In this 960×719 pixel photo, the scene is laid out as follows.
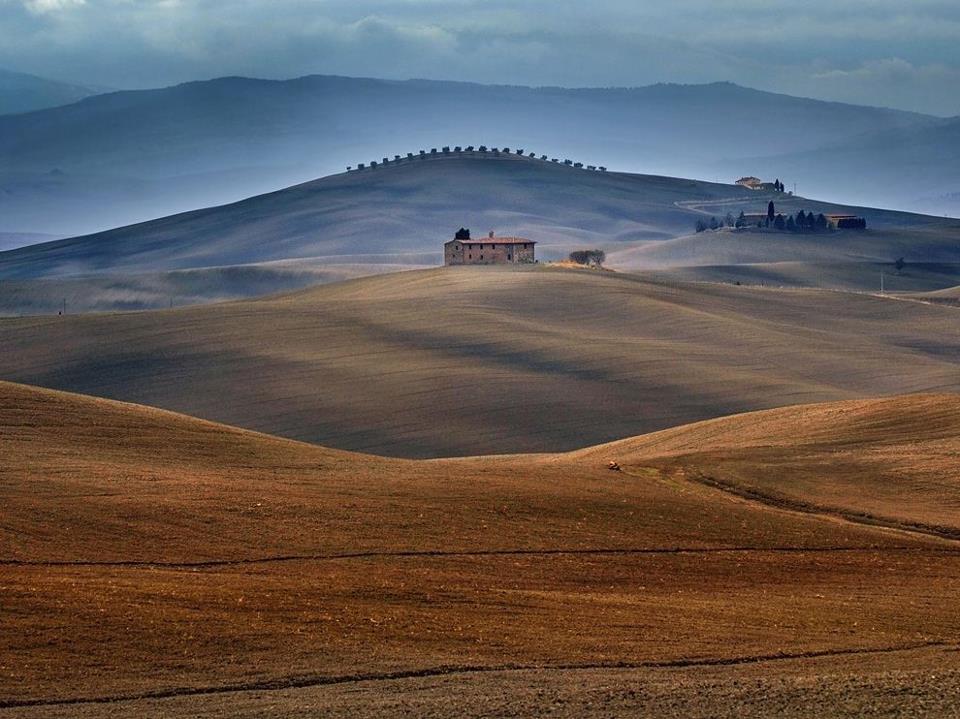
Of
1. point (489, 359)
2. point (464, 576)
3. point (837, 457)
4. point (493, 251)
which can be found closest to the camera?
point (464, 576)

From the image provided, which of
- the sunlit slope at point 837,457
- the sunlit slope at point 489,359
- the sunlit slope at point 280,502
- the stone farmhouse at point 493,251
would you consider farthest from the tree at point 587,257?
the sunlit slope at point 280,502

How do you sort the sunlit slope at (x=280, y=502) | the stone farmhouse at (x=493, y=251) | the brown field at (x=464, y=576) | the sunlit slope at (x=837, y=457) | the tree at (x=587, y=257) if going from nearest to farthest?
the brown field at (x=464, y=576), the sunlit slope at (x=280, y=502), the sunlit slope at (x=837, y=457), the stone farmhouse at (x=493, y=251), the tree at (x=587, y=257)

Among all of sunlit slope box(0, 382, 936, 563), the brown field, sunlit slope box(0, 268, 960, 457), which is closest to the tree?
sunlit slope box(0, 268, 960, 457)

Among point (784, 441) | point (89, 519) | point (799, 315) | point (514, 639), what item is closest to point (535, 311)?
point (799, 315)

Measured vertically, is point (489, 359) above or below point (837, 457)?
below

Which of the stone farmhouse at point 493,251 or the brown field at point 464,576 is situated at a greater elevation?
the stone farmhouse at point 493,251

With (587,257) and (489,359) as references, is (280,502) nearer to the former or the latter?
(489,359)

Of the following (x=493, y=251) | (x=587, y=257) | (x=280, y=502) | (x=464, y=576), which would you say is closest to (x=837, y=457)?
(x=280, y=502)

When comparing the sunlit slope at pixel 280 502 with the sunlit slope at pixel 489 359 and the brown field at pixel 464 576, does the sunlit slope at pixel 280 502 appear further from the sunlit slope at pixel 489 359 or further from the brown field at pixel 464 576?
the sunlit slope at pixel 489 359

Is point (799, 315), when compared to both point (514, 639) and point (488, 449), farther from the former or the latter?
point (514, 639)
